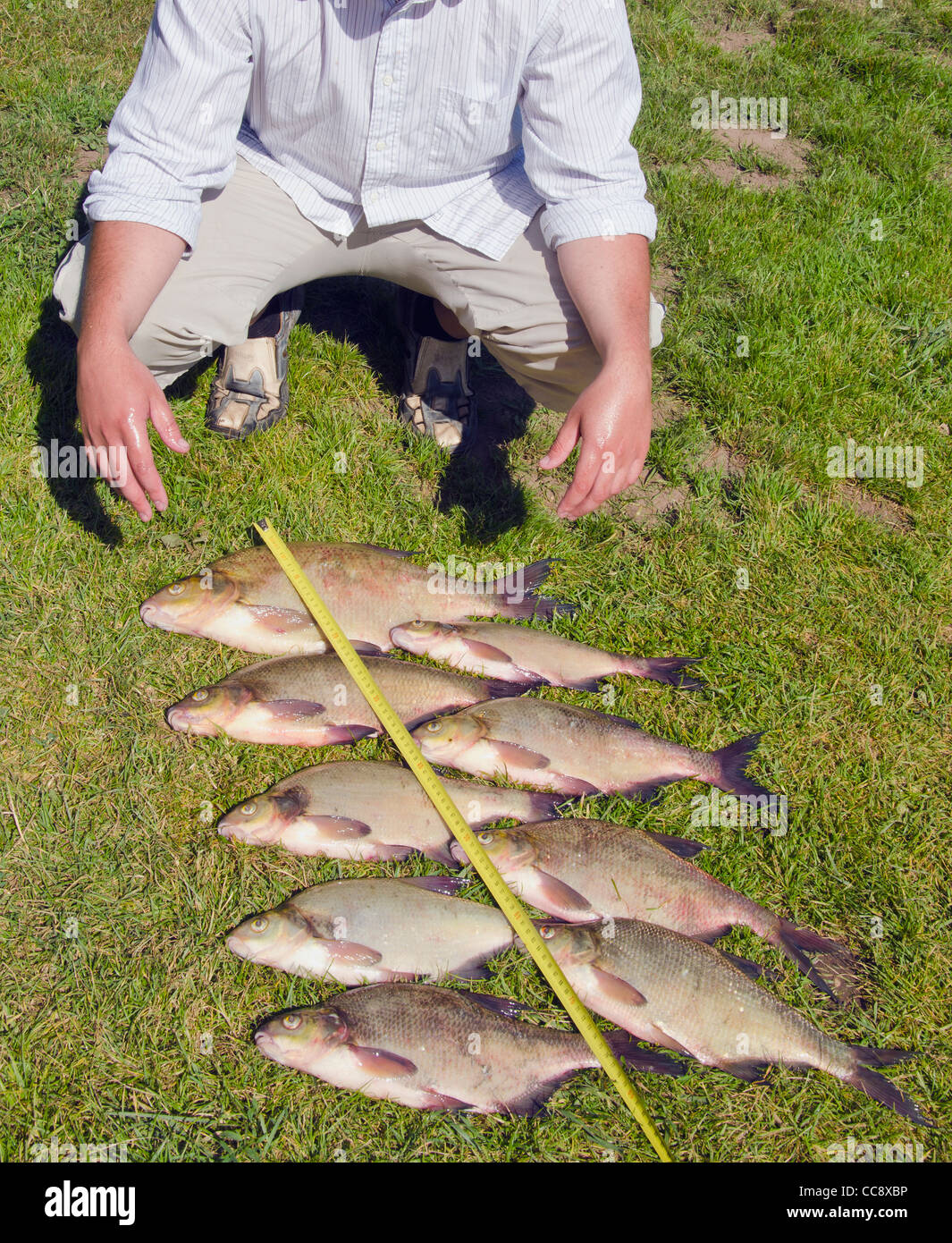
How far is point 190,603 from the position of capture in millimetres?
3564

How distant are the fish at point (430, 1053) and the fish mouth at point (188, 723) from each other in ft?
3.50

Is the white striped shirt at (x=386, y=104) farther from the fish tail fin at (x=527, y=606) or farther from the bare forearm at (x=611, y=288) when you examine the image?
the fish tail fin at (x=527, y=606)

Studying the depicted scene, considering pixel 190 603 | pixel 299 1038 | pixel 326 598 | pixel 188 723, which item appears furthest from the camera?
pixel 326 598

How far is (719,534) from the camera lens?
4281 millimetres

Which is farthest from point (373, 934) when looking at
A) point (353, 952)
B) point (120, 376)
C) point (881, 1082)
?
point (120, 376)

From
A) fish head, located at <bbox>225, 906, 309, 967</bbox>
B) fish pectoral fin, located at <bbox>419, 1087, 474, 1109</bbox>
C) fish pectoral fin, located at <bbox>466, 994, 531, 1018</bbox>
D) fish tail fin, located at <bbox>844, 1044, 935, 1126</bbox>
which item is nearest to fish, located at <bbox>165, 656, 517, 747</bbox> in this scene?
fish head, located at <bbox>225, 906, 309, 967</bbox>

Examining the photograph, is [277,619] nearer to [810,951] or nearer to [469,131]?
[469,131]

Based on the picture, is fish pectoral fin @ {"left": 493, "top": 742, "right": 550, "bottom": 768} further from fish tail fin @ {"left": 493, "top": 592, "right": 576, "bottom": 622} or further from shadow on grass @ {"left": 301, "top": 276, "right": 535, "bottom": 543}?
shadow on grass @ {"left": 301, "top": 276, "right": 535, "bottom": 543}

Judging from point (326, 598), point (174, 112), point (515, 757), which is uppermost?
point (174, 112)

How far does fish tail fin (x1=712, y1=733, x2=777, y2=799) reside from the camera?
3455 millimetres

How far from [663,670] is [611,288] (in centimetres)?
151

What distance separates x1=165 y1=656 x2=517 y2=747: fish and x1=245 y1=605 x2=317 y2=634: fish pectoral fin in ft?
0.46

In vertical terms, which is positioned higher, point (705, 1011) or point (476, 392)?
point (476, 392)

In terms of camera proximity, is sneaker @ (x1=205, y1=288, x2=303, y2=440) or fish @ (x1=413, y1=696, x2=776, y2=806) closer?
fish @ (x1=413, y1=696, x2=776, y2=806)
